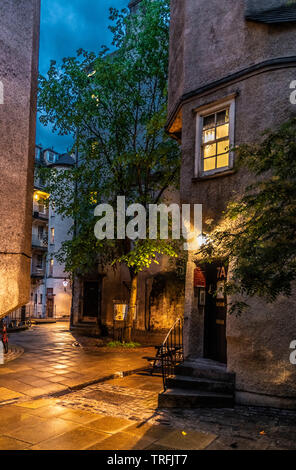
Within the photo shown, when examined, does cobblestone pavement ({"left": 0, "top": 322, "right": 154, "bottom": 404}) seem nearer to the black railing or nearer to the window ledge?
the black railing

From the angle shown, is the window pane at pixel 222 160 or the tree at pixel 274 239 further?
the window pane at pixel 222 160

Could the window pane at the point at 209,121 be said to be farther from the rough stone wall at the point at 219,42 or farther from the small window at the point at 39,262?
the small window at the point at 39,262

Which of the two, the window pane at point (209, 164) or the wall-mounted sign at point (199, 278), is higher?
the window pane at point (209, 164)

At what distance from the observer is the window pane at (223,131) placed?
924cm

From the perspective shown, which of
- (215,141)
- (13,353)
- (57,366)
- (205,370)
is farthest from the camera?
(13,353)

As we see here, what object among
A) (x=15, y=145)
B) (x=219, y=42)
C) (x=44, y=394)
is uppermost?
(x=219, y=42)

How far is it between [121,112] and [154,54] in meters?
2.77

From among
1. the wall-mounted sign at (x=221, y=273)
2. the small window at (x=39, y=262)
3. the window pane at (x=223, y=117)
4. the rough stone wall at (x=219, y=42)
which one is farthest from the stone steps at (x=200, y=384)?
the small window at (x=39, y=262)

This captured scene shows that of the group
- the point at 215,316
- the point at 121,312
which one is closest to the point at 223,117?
the point at 215,316

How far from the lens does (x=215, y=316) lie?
9328 mm

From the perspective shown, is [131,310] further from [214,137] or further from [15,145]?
[15,145]

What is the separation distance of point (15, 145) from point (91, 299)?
762 inches

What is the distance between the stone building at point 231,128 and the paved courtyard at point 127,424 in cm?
109

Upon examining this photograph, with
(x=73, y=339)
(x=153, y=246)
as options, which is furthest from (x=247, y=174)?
(x=73, y=339)
